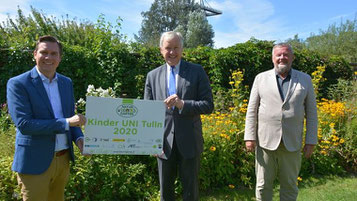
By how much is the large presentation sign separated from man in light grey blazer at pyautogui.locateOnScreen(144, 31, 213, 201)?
0.15 metres

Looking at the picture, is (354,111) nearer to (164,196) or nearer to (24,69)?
(164,196)

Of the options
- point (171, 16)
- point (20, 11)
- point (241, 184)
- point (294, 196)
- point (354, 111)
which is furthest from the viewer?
point (171, 16)

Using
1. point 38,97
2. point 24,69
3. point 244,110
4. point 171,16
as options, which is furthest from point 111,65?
point 171,16

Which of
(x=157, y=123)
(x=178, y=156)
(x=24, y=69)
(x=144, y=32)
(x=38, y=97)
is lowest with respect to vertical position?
(x=178, y=156)

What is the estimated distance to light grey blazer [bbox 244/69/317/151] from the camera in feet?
9.01

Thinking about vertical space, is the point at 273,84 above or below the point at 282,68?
below

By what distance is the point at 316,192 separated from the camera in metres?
3.97

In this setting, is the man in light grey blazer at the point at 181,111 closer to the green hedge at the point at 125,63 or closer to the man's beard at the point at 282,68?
the man's beard at the point at 282,68

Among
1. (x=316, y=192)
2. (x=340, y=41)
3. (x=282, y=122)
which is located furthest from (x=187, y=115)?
(x=340, y=41)

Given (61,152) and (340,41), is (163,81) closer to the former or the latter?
(61,152)

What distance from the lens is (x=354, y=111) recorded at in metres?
5.17

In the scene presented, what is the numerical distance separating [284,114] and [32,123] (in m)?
2.40

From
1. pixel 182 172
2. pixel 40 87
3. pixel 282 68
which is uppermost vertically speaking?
pixel 282 68

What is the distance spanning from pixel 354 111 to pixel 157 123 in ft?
15.6
